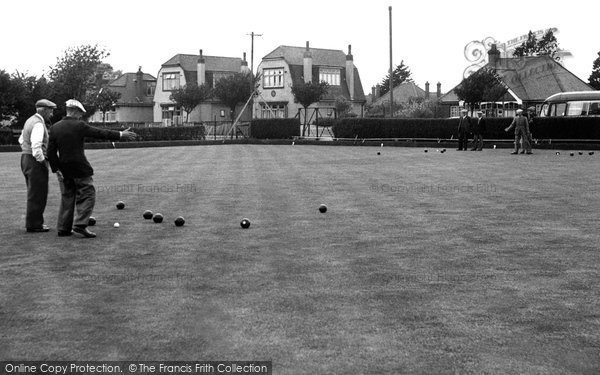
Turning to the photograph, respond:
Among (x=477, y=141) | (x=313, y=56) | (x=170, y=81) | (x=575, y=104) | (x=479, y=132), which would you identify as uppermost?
(x=313, y=56)

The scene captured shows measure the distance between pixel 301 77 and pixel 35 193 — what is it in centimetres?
6995

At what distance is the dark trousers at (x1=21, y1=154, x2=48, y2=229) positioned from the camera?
36.8ft

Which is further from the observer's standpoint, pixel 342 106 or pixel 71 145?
pixel 342 106

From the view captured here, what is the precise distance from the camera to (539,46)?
116m

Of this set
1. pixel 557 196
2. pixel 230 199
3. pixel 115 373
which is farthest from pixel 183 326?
pixel 557 196

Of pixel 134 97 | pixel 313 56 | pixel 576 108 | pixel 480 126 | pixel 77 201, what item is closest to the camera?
pixel 77 201

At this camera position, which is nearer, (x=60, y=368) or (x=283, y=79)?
(x=60, y=368)

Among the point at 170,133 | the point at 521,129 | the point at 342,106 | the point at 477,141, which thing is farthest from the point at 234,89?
the point at 521,129

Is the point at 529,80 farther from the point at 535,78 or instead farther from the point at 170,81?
the point at 170,81

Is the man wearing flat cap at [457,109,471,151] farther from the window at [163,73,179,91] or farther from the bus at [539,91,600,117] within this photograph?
the window at [163,73,179,91]

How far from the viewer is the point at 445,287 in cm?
746

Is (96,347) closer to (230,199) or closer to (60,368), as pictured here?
(60,368)

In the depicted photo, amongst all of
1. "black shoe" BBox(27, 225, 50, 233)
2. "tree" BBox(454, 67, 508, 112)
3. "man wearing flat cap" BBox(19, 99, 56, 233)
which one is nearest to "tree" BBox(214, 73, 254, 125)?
"tree" BBox(454, 67, 508, 112)

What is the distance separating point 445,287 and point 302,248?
2.72 metres
